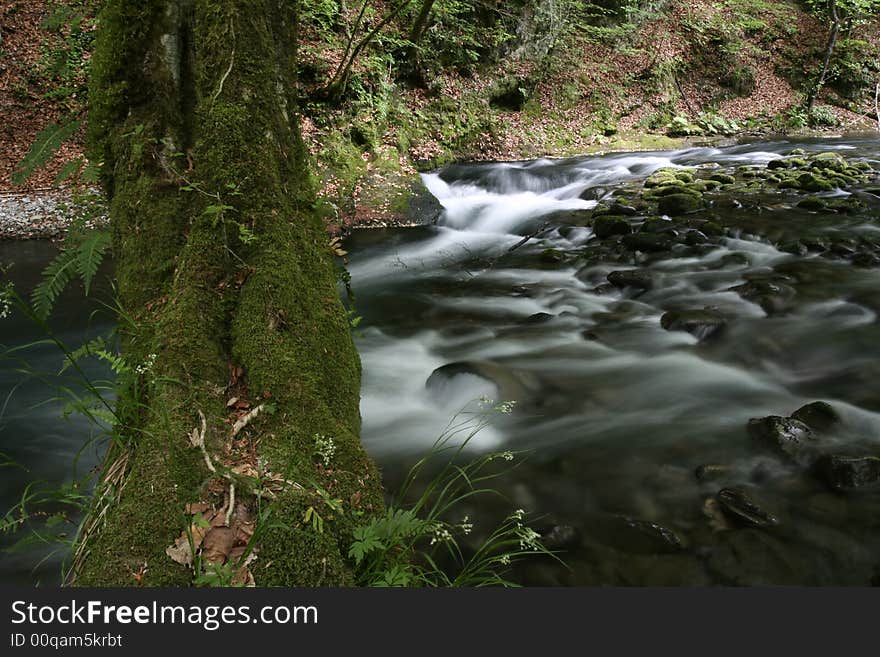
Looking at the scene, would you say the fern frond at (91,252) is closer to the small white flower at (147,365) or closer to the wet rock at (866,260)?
the small white flower at (147,365)

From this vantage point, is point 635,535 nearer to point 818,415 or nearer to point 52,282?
point 818,415

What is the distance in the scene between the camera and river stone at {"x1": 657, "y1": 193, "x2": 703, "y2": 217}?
985 cm

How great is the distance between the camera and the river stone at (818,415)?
391cm

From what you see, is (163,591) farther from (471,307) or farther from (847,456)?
(471,307)

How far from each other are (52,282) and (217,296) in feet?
2.85

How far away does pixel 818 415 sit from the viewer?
3.97 metres

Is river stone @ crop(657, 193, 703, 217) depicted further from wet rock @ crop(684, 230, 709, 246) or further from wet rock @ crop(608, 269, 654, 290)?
wet rock @ crop(608, 269, 654, 290)

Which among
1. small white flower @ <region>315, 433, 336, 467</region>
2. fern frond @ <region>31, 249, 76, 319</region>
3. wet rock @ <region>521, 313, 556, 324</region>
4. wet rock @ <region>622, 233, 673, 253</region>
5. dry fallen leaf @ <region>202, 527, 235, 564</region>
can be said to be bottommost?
wet rock @ <region>521, 313, 556, 324</region>

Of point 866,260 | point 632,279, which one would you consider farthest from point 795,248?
point 632,279

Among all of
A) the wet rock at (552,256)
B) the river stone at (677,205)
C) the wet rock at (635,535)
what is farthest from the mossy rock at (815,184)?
the wet rock at (635,535)

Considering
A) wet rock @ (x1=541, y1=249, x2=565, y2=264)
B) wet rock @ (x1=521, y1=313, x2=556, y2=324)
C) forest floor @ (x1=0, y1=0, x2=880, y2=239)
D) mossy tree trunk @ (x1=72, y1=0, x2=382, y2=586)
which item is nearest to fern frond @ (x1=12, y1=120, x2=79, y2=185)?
forest floor @ (x1=0, y1=0, x2=880, y2=239)

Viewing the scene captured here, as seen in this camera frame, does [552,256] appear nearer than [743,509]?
No

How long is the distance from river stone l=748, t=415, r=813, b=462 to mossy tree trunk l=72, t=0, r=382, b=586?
9.65ft

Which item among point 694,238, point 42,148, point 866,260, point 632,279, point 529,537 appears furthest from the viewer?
point 694,238
